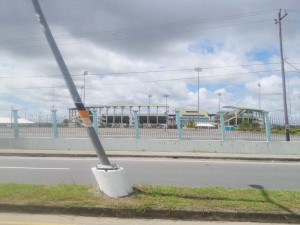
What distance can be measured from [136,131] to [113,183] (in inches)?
480

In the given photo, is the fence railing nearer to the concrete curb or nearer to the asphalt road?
the asphalt road

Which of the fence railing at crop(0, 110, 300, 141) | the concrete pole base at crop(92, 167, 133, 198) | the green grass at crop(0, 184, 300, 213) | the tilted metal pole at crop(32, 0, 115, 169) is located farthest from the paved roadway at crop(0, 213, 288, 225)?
the fence railing at crop(0, 110, 300, 141)

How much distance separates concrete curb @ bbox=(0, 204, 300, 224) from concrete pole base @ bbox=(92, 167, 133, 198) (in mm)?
665

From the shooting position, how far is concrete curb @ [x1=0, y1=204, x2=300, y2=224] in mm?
6293

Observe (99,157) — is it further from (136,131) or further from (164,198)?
(136,131)

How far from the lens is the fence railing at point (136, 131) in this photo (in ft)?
62.7

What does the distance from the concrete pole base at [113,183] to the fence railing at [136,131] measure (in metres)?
11.7

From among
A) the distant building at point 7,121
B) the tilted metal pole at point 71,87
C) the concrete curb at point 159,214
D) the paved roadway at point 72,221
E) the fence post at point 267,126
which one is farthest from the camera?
the distant building at point 7,121

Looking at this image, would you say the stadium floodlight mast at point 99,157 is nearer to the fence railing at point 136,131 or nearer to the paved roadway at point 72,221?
the paved roadway at point 72,221

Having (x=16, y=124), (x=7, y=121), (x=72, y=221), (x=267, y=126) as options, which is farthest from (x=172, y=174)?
(x=7, y=121)

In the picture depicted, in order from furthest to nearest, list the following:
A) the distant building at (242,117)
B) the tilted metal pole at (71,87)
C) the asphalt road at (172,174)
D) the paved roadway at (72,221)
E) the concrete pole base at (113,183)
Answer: the distant building at (242,117) < the asphalt road at (172,174) < the tilted metal pole at (71,87) < the concrete pole base at (113,183) < the paved roadway at (72,221)

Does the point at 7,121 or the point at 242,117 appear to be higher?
the point at 242,117

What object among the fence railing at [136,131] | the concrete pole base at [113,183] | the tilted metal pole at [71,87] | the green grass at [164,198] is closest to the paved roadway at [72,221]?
the green grass at [164,198]

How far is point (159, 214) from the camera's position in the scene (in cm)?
639
